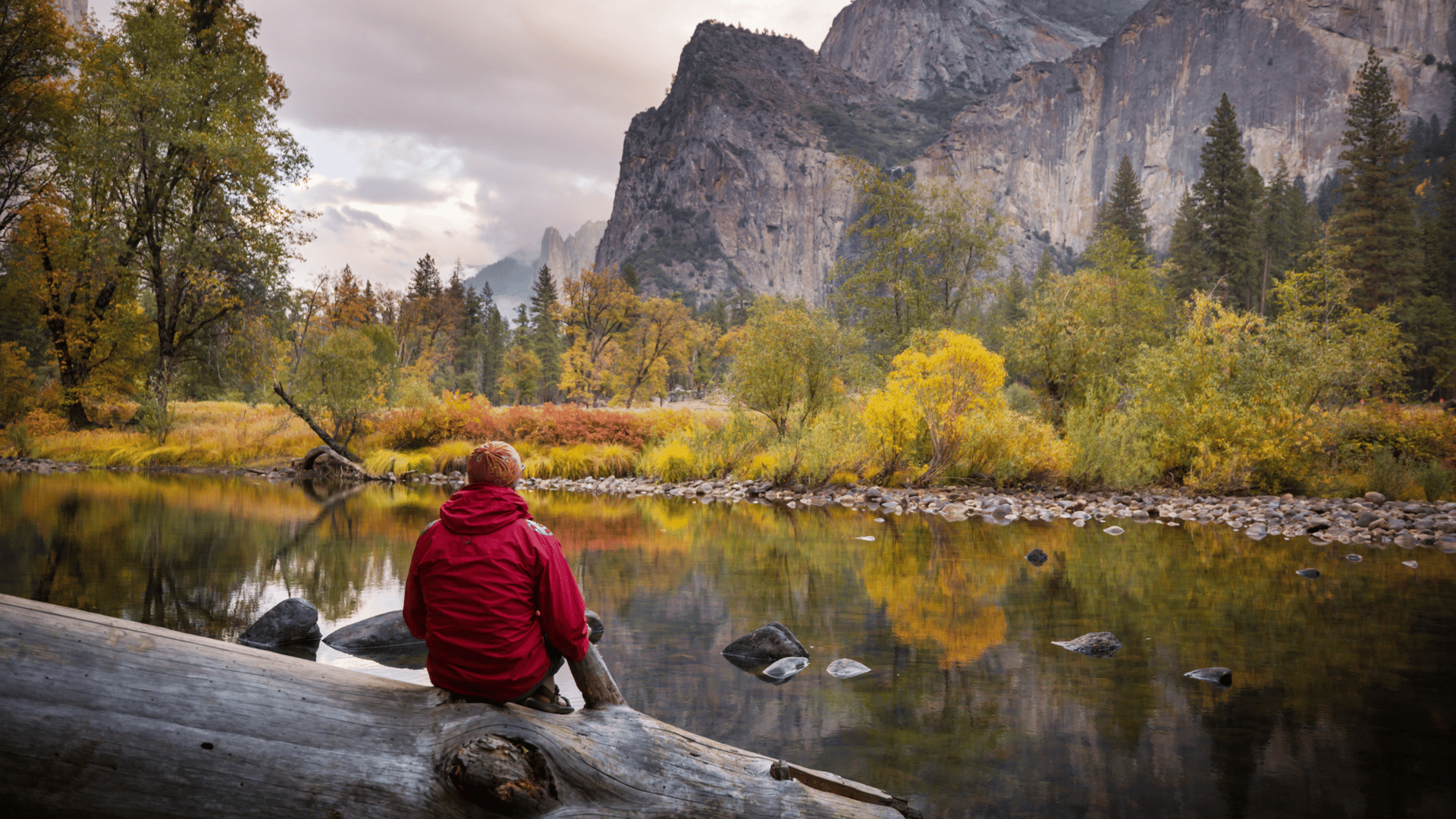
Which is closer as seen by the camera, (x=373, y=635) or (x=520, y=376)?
(x=373, y=635)

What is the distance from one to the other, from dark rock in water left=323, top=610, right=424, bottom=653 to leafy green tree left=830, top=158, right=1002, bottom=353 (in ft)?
63.3

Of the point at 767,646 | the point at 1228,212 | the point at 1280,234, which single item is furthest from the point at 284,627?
the point at 1280,234

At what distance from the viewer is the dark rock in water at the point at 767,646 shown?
5883mm

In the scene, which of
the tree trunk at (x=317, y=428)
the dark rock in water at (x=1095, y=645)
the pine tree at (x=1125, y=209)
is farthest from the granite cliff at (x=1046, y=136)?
the dark rock in water at (x=1095, y=645)

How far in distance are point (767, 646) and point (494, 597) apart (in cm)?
360

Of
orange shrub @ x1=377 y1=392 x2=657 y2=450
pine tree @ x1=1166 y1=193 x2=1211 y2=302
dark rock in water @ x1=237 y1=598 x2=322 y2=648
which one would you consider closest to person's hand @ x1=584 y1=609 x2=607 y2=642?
dark rock in water @ x1=237 y1=598 x2=322 y2=648

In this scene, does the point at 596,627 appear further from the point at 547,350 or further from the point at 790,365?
the point at 547,350

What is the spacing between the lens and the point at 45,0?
21391 millimetres

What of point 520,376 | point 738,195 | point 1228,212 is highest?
point 738,195

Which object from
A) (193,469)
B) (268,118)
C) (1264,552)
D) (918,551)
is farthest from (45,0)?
(1264,552)

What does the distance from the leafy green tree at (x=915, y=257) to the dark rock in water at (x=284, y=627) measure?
1963 cm

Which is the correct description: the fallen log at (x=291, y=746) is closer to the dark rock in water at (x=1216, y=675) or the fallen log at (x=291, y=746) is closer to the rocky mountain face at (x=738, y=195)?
the dark rock in water at (x=1216, y=675)

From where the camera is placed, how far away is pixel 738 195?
178m

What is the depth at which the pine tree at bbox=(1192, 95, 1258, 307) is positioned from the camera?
4456 cm
